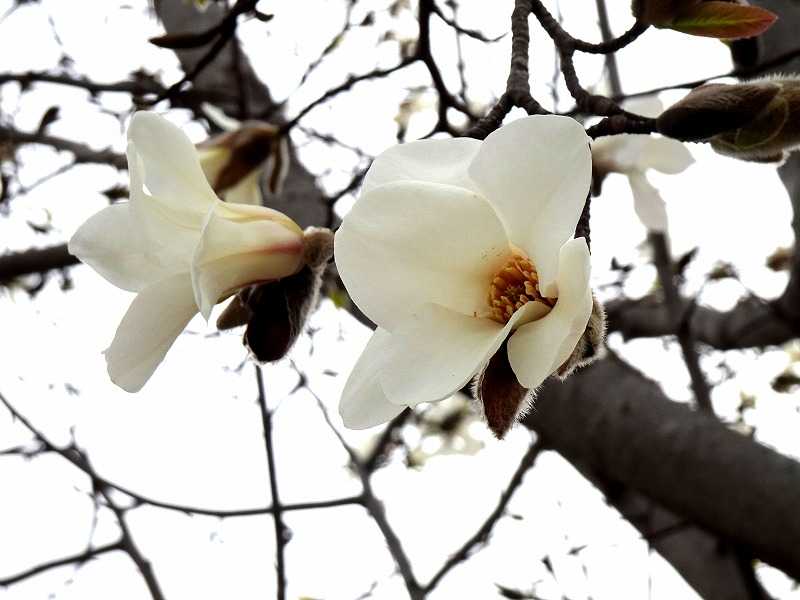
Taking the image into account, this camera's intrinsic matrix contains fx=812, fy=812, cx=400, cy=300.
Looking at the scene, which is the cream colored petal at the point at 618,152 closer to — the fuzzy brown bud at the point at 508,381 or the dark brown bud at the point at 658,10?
the dark brown bud at the point at 658,10

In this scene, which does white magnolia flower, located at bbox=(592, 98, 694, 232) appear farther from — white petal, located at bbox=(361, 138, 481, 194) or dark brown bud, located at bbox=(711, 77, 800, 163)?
white petal, located at bbox=(361, 138, 481, 194)

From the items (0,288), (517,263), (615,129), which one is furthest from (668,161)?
(0,288)

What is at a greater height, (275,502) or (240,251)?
(240,251)

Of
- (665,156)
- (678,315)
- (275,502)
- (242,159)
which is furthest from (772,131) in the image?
(678,315)

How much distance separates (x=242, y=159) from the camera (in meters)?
1.04

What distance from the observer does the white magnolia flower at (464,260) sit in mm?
471

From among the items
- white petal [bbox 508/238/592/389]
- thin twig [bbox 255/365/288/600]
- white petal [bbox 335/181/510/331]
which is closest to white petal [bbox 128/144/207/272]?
white petal [bbox 335/181/510/331]

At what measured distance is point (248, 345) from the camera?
67 cm

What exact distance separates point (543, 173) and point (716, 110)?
6.8 inches

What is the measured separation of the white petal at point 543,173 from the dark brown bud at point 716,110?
5.5 inches

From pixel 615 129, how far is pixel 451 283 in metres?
0.19

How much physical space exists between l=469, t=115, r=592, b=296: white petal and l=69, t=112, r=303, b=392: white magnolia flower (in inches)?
8.2

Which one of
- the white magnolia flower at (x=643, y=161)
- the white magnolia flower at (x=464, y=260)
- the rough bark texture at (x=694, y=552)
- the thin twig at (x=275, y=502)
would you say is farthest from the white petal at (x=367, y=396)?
the rough bark texture at (x=694, y=552)

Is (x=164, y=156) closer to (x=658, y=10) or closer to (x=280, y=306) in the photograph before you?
(x=280, y=306)
